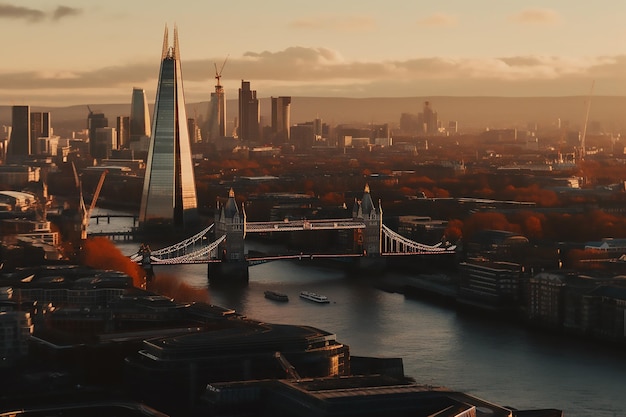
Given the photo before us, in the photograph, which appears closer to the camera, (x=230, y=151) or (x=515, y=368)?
(x=515, y=368)

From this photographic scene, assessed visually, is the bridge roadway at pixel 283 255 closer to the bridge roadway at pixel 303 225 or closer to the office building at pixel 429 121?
the bridge roadway at pixel 303 225

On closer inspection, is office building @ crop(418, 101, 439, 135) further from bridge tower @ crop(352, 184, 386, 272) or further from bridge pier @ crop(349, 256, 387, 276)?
bridge pier @ crop(349, 256, 387, 276)

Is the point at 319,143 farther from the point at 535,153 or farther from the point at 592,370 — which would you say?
the point at 592,370

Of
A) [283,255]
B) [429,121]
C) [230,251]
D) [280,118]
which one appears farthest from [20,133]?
[230,251]

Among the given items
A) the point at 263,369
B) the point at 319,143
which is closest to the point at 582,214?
the point at 263,369

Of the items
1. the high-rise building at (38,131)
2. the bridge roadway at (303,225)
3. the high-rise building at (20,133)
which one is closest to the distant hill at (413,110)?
the high-rise building at (38,131)
